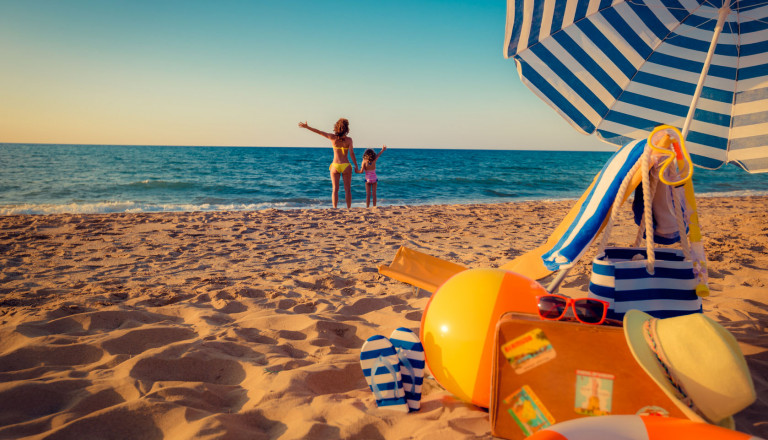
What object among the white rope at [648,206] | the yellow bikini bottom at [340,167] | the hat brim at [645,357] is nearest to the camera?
the hat brim at [645,357]

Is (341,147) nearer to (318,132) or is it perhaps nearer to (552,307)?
(318,132)

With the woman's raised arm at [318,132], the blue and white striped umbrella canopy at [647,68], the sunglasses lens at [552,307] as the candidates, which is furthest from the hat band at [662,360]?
the woman's raised arm at [318,132]

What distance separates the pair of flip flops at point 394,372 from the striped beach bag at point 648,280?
3.45 ft

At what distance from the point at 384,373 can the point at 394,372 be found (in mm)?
58

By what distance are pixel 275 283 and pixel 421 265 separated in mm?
1860

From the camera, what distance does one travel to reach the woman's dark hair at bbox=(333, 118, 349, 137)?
9.70 meters

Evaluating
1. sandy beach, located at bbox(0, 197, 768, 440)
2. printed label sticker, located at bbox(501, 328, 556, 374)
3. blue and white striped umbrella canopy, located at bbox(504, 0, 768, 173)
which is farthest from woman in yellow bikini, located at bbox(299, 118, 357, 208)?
printed label sticker, located at bbox(501, 328, 556, 374)

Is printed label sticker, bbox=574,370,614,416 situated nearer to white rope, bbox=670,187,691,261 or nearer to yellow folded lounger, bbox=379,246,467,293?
white rope, bbox=670,187,691,261

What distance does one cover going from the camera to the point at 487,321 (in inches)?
81.4

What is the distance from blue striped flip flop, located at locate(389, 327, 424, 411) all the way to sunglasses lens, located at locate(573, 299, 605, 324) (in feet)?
2.88

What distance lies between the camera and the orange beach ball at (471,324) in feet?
6.73

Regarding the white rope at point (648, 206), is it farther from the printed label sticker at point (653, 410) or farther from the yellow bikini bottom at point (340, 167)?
the yellow bikini bottom at point (340, 167)

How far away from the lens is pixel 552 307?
1.84 metres

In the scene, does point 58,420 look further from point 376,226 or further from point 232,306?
point 376,226
